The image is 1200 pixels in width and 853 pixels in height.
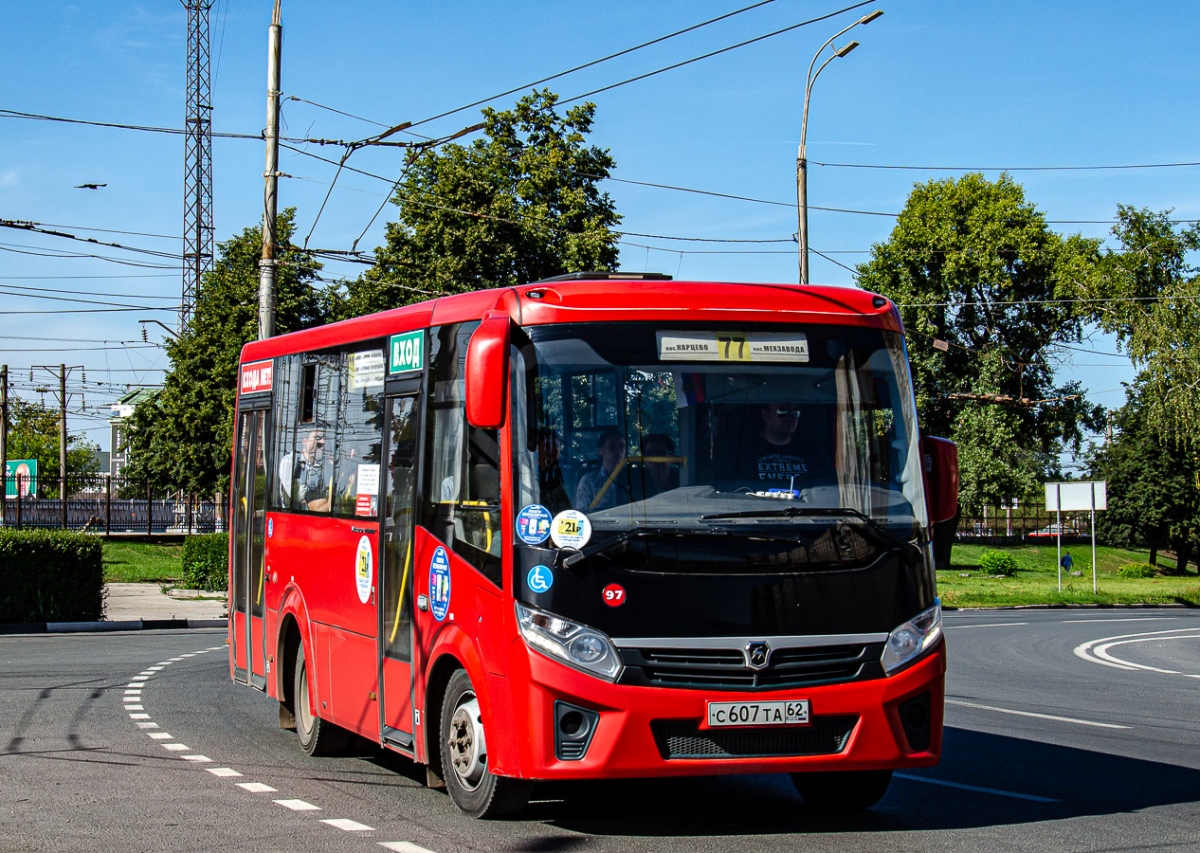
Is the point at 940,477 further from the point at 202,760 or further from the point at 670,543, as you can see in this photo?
the point at 202,760

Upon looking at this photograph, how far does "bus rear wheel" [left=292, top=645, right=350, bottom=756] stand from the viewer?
35.0 ft

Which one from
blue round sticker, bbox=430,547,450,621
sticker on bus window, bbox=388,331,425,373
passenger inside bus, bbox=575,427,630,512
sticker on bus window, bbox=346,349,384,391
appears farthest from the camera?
sticker on bus window, bbox=346,349,384,391

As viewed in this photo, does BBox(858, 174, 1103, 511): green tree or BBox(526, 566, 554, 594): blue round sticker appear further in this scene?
BBox(858, 174, 1103, 511): green tree

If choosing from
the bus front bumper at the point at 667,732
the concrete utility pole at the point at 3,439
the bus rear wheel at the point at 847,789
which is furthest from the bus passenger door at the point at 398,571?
the concrete utility pole at the point at 3,439

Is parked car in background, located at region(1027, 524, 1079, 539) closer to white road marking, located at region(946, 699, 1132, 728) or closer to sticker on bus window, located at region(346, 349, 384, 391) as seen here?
white road marking, located at region(946, 699, 1132, 728)

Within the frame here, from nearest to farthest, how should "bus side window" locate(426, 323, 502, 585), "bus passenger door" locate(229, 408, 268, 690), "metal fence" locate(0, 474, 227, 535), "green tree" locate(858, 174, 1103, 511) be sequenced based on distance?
1. "bus side window" locate(426, 323, 502, 585)
2. "bus passenger door" locate(229, 408, 268, 690)
3. "metal fence" locate(0, 474, 227, 535)
4. "green tree" locate(858, 174, 1103, 511)

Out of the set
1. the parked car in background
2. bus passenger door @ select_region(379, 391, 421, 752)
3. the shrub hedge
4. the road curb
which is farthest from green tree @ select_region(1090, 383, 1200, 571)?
bus passenger door @ select_region(379, 391, 421, 752)

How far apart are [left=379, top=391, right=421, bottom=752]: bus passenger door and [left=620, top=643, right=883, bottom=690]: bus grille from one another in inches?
75.2

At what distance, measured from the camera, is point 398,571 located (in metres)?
8.95

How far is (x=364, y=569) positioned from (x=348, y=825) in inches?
81.8

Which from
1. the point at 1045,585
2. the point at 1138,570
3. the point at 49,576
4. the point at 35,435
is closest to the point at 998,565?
the point at 1045,585

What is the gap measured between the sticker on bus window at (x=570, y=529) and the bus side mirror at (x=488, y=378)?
561mm

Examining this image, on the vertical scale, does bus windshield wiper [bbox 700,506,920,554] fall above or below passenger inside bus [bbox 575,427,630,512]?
below

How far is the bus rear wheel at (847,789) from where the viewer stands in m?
8.39
